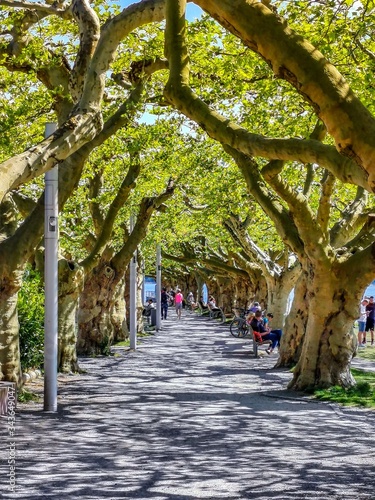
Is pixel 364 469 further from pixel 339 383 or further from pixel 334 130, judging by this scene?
pixel 339 383

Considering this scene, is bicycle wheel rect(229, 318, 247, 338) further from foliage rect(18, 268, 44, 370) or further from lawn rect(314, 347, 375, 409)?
foliage rect(18, 268, 44, 370)

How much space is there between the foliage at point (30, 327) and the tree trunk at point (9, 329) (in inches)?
77.7

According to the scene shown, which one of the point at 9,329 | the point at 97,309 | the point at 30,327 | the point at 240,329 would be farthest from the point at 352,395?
the point at 240,329

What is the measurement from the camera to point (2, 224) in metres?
14.3

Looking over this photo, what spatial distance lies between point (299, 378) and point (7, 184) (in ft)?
26.6

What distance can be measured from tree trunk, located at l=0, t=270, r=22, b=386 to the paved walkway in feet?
2.78

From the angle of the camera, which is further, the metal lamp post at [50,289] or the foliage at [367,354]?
the foliage at [367,354]

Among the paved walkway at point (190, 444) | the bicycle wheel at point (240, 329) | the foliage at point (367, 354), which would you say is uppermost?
the bicycle wheel at point (240, 329)

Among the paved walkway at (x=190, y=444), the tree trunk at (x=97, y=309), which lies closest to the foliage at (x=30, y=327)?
the paved walkway at (x=190, y=444)

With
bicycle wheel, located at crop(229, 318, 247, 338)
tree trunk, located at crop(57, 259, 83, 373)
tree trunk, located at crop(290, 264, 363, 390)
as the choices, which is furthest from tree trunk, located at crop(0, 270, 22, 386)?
bicycle wheel, located at crop(229, 318, 247, 338)

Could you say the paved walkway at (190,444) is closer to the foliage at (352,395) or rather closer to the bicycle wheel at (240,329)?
the foliage at (352,395)

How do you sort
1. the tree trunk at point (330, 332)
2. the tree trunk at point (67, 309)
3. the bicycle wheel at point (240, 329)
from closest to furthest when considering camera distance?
the tree trunk at point (330, 332), the tree trunk at point (67, 309), the bicycle wheel at point (240, 329)

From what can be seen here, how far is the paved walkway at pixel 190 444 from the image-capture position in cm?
697

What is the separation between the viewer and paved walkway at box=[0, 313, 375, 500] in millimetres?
6969
